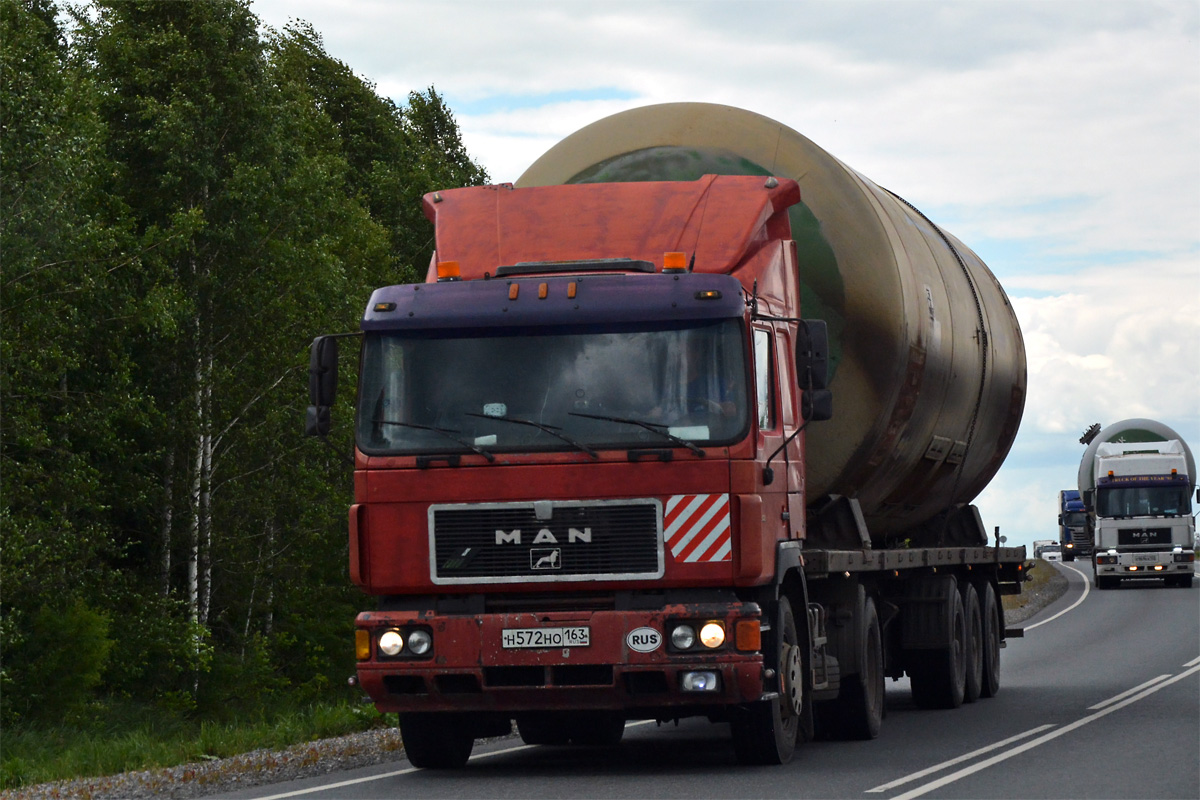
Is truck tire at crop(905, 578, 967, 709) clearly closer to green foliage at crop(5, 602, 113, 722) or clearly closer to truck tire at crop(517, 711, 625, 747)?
truck tire at crop(517, 711, 625, 747)

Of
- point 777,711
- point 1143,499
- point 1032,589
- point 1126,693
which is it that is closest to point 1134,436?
point 1143,499

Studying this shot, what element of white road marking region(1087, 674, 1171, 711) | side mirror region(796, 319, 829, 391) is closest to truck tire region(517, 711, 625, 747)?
side mirror region(796, 319, 829, 391)

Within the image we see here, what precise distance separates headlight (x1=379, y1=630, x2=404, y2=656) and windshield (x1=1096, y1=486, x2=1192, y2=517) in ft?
118

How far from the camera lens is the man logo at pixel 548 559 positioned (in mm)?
10078

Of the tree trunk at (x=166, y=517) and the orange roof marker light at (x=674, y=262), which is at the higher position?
the orange roof marker light at (x=674, y=262)

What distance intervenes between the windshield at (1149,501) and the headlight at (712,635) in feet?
117

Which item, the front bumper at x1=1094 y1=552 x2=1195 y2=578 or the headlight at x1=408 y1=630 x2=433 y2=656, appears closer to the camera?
the headlight at x1=408 y1=630 x2=433 y2=656

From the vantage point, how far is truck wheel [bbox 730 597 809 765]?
1062cm

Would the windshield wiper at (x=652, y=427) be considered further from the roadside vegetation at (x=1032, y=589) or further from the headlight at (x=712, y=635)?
the roadside vegetation at (x=1032, y=589)

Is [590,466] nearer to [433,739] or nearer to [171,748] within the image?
[433,739]

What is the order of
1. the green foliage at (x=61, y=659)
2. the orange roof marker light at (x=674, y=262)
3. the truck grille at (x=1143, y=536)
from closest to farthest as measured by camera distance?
the orange roof marker light at (x=674, y=262), the green foliage at (x=61, y=659), the truck grille at (x=1143, y=536)

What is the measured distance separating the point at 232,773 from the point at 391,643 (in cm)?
157

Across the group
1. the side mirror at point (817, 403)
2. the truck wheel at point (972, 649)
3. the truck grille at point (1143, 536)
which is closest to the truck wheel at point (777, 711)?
the side mirror at point (817, 403)

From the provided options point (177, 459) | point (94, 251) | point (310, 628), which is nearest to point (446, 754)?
point (94, 251)
